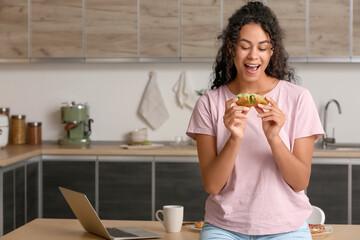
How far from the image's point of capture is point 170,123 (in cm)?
488

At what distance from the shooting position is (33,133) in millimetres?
4770

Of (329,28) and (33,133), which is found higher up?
(329,28)

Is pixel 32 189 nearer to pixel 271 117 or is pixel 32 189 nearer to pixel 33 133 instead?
pixel 33 133

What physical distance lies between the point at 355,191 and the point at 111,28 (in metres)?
2.23

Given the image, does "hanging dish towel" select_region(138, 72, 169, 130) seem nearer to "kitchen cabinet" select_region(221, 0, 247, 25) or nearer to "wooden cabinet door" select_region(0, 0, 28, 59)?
"kitchen cabinet" select_region(221, 0, 247, 25)

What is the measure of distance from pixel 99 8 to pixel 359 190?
242 centimetres

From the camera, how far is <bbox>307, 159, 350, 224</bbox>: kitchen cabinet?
413 cm

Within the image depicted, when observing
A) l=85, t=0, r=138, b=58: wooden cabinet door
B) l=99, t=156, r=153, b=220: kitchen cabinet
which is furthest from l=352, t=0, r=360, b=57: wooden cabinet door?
l=99, t=156, r=153, b=220: kitchen cabinet

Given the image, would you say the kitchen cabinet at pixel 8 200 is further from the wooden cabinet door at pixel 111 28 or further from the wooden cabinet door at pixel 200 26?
the wooden cabinet door at pixel 200 26

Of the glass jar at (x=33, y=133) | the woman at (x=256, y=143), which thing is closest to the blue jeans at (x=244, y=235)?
the woman at (x=256, y=143)

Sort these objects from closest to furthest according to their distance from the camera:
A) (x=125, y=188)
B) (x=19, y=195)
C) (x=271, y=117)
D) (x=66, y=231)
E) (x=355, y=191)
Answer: (x=271, y=117)
(x=66, y=231)
(x=19, y=195)
(x=355, y=191)
(x=125, y=188)

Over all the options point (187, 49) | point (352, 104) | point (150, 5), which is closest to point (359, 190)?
point (352, 104)

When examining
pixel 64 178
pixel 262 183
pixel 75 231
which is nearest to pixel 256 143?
pixel 262 183

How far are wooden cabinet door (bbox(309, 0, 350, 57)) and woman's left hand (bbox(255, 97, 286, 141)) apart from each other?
2852 mm
